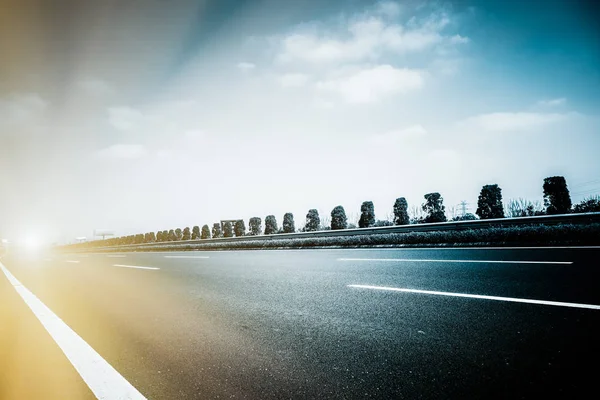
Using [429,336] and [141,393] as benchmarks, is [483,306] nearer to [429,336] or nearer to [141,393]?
[429,336]

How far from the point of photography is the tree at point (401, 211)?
15664 mm

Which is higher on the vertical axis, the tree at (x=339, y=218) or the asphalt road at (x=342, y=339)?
the tree at (x=339, y=218)

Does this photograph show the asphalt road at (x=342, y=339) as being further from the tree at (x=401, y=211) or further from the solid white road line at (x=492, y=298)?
the tree at (x=401, y=211)

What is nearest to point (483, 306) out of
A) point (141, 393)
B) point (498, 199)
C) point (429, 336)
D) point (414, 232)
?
point (429, 336)

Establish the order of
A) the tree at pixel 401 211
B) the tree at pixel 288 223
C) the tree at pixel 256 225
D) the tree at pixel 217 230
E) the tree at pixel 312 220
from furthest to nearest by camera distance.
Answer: the tree at pixel 217 230 → the tree at pixel 256 225 → the tree at pixel 288 223 → the tree at pixel 312 220 → the tree at pixel 401 211

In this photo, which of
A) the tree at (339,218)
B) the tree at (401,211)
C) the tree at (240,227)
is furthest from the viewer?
the tree at (240,227)

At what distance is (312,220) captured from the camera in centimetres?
2088

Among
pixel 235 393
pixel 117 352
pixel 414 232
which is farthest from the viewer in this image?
pixel 414 232

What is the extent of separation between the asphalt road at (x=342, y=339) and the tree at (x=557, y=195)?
25.0 feet

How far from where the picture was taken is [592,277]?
3945mm

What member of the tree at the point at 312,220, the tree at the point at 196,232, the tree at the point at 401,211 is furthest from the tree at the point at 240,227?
the tree at the point at 401,211

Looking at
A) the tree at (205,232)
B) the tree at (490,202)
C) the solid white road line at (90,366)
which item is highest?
the tree at (490,202)

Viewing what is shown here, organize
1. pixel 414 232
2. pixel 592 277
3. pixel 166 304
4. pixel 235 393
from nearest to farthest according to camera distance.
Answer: pixel 235 393, pixel 592 277, pixel 166 304, pixel 414 232

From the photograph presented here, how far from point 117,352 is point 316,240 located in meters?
12.0
